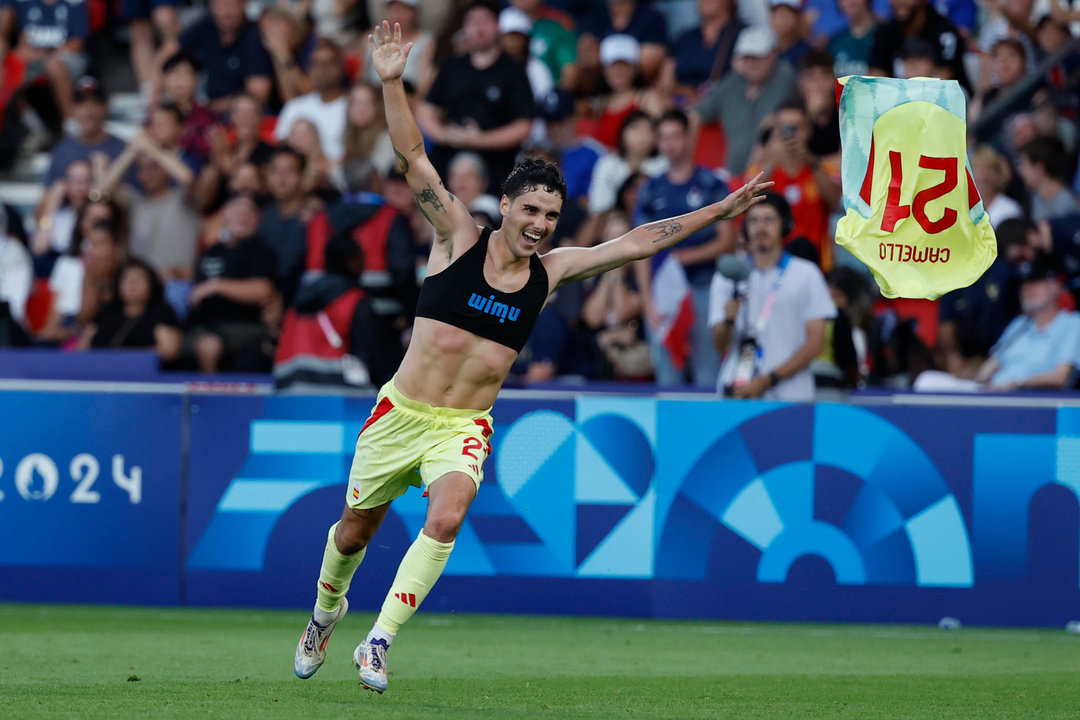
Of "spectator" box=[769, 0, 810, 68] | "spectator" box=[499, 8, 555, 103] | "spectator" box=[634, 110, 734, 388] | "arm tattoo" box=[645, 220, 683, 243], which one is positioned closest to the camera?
"arm tattoo" box=[645, 220, 683, 243]

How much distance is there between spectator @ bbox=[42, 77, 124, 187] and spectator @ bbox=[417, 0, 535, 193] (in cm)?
365

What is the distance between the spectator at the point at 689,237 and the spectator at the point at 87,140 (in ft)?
20.2

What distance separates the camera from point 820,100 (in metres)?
13.6

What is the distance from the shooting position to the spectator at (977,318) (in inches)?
514

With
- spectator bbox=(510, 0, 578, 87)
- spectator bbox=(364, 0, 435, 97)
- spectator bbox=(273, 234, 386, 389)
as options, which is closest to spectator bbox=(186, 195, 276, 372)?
spectator bbox=(273, 234, 386, 389)

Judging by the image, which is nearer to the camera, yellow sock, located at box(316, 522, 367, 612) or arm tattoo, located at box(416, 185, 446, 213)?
arm tattoo, located at box(416, 185, 446, 213)

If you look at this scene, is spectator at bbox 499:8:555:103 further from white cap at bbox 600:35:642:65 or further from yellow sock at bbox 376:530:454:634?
yellow sock at bbox 376:530:454:634

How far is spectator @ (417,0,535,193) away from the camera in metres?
14.5

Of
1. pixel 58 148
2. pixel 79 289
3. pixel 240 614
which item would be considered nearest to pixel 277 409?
pixel 240 614

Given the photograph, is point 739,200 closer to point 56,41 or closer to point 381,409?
point 381,409

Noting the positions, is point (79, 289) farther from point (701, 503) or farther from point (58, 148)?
point (701, 503)

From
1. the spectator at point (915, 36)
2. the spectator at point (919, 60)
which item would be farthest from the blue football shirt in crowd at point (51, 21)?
the spectator at point (919, 60)

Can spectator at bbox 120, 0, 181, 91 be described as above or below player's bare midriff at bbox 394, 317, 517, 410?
above

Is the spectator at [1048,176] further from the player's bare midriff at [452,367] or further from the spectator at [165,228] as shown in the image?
the spectator at [165,228]
